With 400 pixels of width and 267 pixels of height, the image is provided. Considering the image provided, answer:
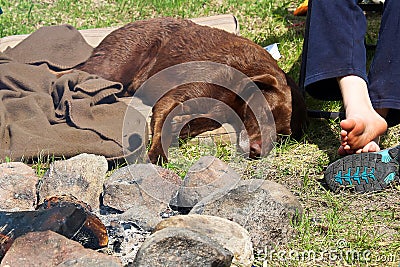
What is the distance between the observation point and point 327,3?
144 inches

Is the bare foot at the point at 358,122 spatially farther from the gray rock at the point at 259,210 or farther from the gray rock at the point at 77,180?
the gray rock at the point at 77,180

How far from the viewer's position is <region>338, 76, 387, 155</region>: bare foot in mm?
3299

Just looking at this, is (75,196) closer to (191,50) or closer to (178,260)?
(178,260)

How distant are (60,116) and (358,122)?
1995mm

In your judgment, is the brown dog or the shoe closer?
the shoe

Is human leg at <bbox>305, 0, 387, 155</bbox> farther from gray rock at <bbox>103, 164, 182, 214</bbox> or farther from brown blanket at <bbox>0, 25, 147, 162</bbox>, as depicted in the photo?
brown blanket at <bbox>0, 25, 147, 162</bbox>

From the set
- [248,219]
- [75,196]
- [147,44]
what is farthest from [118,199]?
[147,44]

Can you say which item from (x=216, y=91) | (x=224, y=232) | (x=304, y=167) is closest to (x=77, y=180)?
(x=224, y=232)

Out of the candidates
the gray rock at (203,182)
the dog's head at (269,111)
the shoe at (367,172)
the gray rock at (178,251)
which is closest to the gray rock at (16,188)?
the gray rock at (203,182)

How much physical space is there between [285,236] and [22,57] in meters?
3.08

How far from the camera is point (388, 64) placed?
3523 mm

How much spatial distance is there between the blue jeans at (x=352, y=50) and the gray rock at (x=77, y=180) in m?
1.41


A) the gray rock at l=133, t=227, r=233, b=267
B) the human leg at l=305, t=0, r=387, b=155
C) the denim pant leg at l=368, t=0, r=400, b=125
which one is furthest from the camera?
the denim pant leg at l=368, t=0, r=400, b=125

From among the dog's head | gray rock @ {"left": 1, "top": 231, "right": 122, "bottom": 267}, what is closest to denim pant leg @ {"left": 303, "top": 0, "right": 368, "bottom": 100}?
the dog's head
